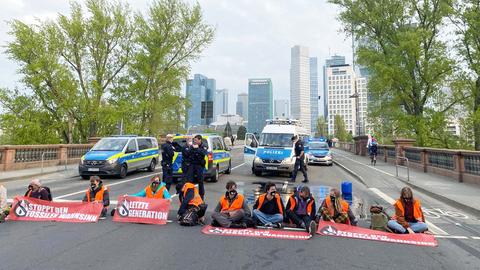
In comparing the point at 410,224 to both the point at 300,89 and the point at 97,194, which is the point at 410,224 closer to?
the point at 97,194

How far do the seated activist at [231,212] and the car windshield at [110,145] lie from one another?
9800 millimetres

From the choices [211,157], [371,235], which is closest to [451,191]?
[371,235]

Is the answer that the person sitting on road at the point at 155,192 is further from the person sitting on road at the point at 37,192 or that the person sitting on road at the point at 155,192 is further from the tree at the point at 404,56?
the tree at the point at 404,56

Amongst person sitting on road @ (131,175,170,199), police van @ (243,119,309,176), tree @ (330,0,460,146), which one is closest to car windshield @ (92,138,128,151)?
police van @ (243,119,309,176)

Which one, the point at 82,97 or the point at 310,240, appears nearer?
the point at 310,240

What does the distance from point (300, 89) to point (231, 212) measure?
6333 inches

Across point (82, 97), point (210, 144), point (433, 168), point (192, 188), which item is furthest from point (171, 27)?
point (192, 188)

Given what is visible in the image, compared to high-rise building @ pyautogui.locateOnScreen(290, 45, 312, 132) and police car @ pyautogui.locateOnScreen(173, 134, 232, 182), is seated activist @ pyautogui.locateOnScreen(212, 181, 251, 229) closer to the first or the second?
police car @ pyautogui.locateOnScreen(173, 134, 232, 182)

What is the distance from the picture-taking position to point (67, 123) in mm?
31453

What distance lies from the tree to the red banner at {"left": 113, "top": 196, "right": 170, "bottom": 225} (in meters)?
23.0

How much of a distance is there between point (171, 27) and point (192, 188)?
30.1 metres

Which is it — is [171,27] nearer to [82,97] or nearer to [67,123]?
[82,97]

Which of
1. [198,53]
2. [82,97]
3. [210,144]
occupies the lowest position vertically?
[210,144]

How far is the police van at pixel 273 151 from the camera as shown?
15273 mm
